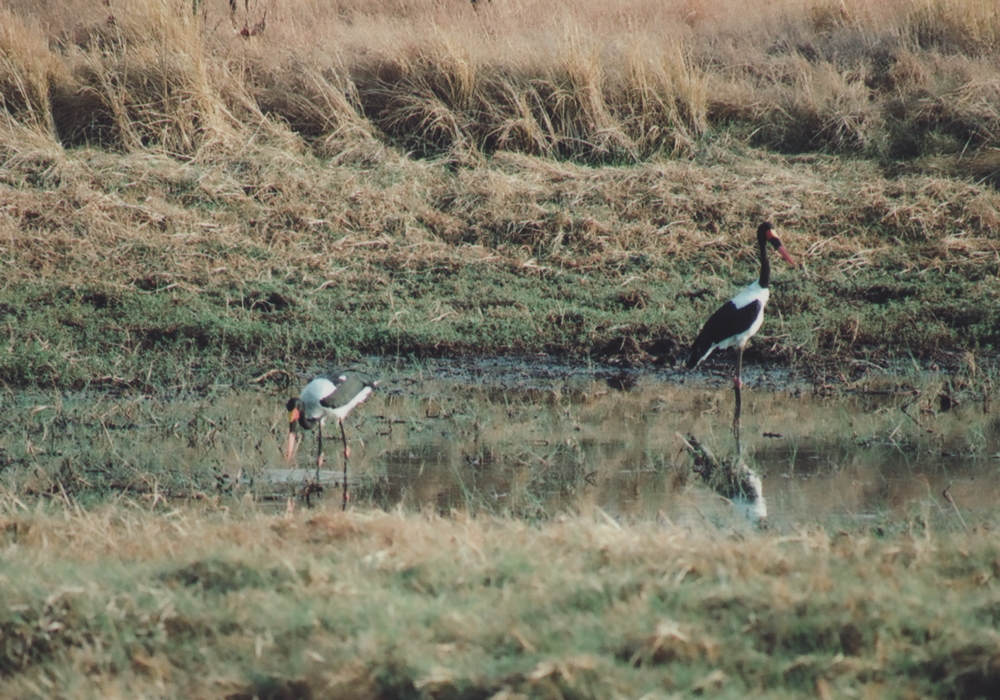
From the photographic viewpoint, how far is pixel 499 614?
3.99 metres

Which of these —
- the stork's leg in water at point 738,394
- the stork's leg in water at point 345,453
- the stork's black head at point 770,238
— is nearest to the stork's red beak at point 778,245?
the stork's black head at point 770,238

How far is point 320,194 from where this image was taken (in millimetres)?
11938

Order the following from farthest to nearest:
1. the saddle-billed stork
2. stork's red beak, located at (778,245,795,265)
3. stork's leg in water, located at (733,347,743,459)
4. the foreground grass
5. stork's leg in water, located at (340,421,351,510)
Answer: stork's red beak, located at (778,245,795,265) → stork's leg in water, located at (733,347,743,459) → the saddle-billed stork → stork's leg in water, located at (340,421,351,510) → the foreground grass

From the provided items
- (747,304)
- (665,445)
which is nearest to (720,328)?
(747,304)

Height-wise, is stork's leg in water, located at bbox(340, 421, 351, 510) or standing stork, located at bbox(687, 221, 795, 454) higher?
stork's leg in water, located at bbox(340, 421, 351, 510)

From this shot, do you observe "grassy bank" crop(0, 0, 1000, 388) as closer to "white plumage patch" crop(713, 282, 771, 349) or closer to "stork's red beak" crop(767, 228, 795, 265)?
"stork's red beak" crop(767, 228, 795, 265)

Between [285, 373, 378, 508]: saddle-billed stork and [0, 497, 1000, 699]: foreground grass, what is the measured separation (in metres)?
2.57

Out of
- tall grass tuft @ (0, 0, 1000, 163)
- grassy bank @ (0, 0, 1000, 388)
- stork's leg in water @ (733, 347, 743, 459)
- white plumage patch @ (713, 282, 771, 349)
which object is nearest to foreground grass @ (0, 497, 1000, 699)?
stork's leg in water @ (733, 347, 743, 459)

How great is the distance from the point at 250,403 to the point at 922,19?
31.6 feet

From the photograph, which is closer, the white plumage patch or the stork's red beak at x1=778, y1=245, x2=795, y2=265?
the white plumage patch

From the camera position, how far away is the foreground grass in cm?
365

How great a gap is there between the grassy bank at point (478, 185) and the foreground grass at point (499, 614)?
4540mm

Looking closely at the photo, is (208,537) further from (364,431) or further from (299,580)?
(364,431)

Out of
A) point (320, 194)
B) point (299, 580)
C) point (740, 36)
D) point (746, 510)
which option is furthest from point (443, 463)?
point (740, 36)
